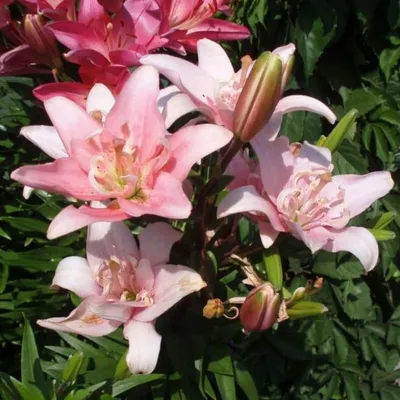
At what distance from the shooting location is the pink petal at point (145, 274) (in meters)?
0.55

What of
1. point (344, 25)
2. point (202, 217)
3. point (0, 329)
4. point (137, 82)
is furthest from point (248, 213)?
point (344, 25)

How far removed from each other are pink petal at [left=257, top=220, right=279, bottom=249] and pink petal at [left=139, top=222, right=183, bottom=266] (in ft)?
0.22

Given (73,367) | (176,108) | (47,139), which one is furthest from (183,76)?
(73,367)

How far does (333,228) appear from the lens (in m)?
0.56

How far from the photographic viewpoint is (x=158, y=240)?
21.1 inches

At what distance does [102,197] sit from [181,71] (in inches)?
4.9

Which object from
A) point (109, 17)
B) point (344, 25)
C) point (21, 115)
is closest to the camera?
point (109, 17)

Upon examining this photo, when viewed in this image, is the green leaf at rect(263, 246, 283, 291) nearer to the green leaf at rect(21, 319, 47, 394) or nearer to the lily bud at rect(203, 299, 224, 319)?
the lily bud at rect(203, 299, 224, 319)

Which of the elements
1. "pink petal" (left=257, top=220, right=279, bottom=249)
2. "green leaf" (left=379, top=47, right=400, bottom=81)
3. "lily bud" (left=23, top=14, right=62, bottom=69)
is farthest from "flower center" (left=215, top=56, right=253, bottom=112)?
"green leaf" (left=379, top=47, right=400, bottom=81)

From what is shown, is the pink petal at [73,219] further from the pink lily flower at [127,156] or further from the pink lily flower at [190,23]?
the pink lily flower at [190,23]

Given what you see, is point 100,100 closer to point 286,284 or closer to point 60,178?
point 60,178

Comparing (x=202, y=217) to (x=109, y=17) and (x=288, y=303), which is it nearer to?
(x=288, y=303)

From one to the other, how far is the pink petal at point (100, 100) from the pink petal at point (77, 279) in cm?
14

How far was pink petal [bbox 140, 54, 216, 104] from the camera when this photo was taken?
1.74ft
